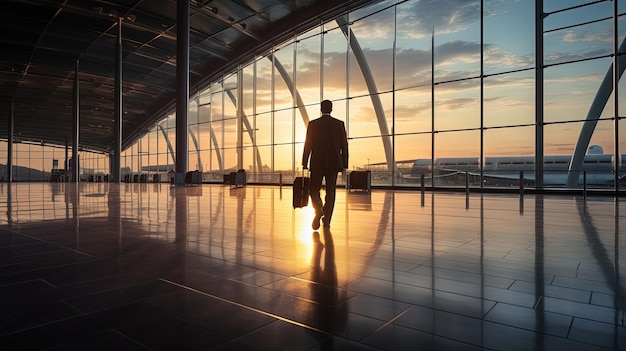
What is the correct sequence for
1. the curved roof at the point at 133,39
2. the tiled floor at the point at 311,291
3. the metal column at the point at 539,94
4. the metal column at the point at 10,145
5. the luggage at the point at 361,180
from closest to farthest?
the tiled floor at the point at 311,291 < the metal column at the point at 539,94 < the luggage at the point at 361,180 < the curved roof at the point at 133,39 < the metal column at the point at 10,145

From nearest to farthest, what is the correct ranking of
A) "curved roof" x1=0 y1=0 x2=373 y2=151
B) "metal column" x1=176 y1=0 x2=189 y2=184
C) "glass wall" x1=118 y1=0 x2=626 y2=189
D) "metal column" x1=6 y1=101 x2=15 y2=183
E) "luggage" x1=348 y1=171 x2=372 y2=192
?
1. "glass wall" x1=118 y1=0 x2=626 y2=189
2. "luggage" x1=348 y1=171 x2=372 y2=192
3. "metal column" x1=176 y1=0 x2=189 y2=184
4. "curved roof" x1=0 y1=0 x2=373 y2=151
5. "metal column" x1=6 y1=101 x2=15 y2=183

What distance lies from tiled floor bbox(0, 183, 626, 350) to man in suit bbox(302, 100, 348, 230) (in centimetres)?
81

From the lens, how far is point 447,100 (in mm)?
18812

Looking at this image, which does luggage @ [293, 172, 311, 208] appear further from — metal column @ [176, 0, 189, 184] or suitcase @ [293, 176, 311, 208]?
metal column @ [176, 0, 189, 184]

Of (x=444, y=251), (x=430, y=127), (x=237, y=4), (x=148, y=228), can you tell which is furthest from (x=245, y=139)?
(x=444, y=251)

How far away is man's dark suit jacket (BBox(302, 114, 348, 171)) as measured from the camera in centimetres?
517

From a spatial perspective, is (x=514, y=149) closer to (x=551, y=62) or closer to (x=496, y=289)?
(x=551, y=62)

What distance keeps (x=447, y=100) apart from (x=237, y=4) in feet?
44.6

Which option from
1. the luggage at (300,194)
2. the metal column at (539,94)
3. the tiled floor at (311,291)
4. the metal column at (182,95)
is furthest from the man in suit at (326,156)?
the metal column at (182,95)

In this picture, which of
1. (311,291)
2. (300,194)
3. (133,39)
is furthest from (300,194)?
(133,39)

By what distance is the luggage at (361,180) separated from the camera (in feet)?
56.2

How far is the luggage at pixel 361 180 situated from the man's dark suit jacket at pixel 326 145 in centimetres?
1188

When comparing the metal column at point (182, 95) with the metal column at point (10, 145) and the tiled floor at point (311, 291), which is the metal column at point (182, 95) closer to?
the tiled floor at point (311, 291)

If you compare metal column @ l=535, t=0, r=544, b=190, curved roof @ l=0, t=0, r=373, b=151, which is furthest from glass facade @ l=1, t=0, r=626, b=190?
curved roof @ l=0, t=0, r=373, b=151
